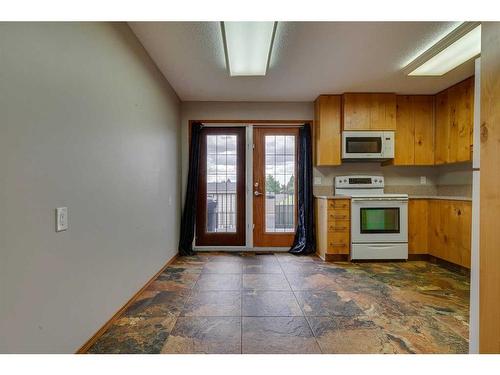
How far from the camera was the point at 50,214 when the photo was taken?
4.37 ft

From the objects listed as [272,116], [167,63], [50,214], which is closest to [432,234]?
[272,116]

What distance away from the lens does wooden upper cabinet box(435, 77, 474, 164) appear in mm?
3377

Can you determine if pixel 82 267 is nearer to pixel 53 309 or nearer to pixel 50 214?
pixel 53 309

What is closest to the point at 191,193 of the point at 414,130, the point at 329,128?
the point at 329,128

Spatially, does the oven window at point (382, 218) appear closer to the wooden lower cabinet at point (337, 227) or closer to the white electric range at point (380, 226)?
the white electric range at point (380, 226)

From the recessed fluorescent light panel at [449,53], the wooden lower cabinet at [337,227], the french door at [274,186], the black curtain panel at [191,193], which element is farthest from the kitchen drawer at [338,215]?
the black curtain panel at [191,193]

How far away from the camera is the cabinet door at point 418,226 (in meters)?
3.81

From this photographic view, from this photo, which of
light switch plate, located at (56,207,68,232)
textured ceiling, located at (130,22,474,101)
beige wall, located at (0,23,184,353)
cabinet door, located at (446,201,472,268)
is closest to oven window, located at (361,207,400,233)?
cabinet door, located at (446,201,472,268)

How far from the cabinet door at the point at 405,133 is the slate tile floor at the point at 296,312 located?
5.31ft

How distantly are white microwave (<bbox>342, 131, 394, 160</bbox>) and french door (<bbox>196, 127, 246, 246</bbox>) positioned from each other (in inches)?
64.3

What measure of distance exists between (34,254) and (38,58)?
92cm

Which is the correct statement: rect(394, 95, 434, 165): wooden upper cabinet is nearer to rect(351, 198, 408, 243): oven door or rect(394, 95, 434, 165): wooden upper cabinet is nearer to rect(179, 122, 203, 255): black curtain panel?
rect(351, 198, 408, 243): oven door

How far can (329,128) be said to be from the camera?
3.95 metres

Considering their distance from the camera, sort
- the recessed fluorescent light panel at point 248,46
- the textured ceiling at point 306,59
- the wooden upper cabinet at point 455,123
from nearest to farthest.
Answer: the recessed fluorescent light panel at point 248,46 → the textured ceiling at point 306,59 → the wooden upper cabinet at point 455,123
